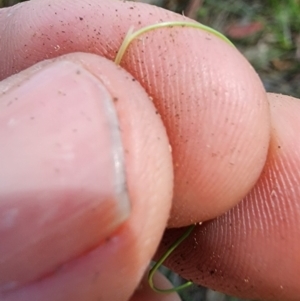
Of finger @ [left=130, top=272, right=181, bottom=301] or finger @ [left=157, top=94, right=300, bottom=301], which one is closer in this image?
finger @ [left=157, top=94, right=300, bottom=301]

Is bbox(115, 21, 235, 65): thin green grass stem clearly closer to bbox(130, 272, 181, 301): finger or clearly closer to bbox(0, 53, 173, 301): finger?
bbox(0, 53, 173, 301): finger

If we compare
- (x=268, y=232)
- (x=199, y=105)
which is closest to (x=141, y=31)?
(x=199, y=105)

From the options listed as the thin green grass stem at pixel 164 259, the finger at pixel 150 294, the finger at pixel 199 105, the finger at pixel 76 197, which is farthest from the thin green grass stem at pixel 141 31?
the finger at pixel 150 294

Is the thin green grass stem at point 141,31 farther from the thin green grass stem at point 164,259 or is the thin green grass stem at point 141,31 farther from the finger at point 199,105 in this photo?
the thin green grass stem at point 164,259

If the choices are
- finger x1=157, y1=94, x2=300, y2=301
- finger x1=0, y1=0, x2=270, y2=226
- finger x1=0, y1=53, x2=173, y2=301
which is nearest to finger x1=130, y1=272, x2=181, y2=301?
finger x1=157, y1=94, x2=300, y2=301

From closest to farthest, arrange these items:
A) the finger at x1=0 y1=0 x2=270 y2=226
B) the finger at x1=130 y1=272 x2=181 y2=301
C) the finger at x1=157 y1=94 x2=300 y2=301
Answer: the finger at x1=0 y1=0 x2=270 y2=226
the finger at x1=157 y1=94 x2=300 y2=301
the finger at x1=130 y1=272 x2=181 y2=301

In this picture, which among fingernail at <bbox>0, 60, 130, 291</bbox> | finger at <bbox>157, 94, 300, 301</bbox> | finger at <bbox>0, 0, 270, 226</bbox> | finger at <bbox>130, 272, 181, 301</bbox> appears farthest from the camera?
finger at <bbox>130, 272, 181, 301</bbox>

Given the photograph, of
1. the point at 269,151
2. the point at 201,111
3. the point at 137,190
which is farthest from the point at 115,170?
the point at 269,151

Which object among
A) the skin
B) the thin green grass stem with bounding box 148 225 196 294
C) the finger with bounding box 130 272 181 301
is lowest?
the finger with bounding box 130 272 181 301
